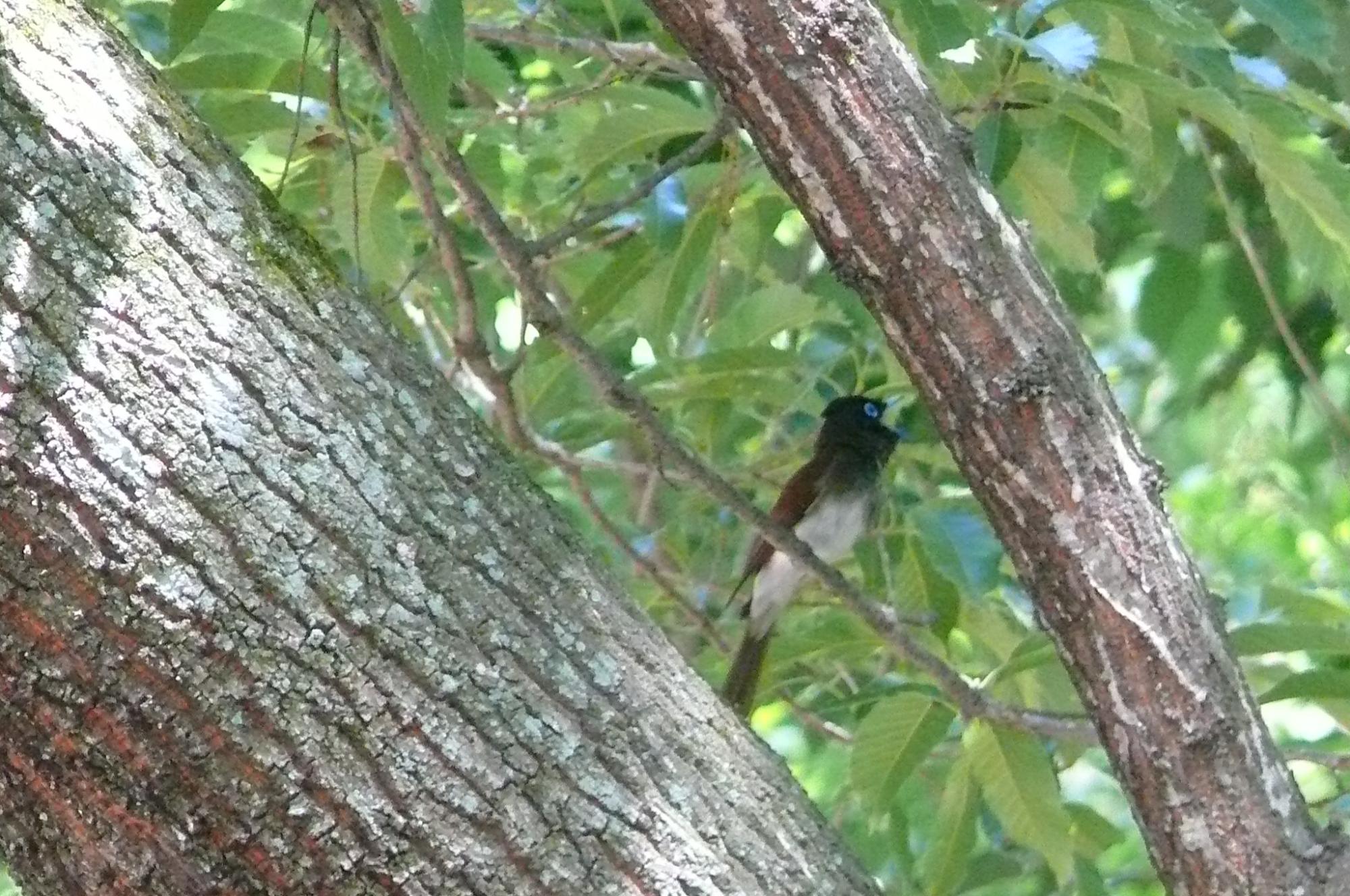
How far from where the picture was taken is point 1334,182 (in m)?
1.96

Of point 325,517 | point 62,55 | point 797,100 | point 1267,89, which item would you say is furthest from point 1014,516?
point 62,55

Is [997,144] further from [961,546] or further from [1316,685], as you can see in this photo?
[1316,685]

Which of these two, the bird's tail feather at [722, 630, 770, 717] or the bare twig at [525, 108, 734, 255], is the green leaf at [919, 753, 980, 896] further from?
the bare twig at [525, 108, 734, 255]

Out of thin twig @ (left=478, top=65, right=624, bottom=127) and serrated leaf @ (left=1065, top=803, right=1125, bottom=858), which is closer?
thin twig @ (left=478, top=65, right=624, bottom=127)

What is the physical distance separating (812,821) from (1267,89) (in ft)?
3.67

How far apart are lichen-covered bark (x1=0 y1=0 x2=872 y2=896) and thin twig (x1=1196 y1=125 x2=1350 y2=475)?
157 cm

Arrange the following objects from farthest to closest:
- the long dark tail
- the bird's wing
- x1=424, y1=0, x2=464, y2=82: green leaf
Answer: the bird's wing < the long dark tail < x1=424, y1=0, x2=464, y2=82: green leaf

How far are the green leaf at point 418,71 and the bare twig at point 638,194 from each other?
1.88ft

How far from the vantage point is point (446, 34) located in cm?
169

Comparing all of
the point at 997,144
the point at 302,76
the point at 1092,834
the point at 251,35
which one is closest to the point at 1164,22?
the point at 997,144

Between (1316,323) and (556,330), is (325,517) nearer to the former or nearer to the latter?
(556,330)

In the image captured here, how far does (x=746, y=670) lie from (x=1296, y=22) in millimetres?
1728

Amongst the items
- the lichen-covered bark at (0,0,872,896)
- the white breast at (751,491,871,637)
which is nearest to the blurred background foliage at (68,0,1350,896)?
the white breast at (751,491,871,637)

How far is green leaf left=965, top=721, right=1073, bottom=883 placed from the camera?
2.36m
